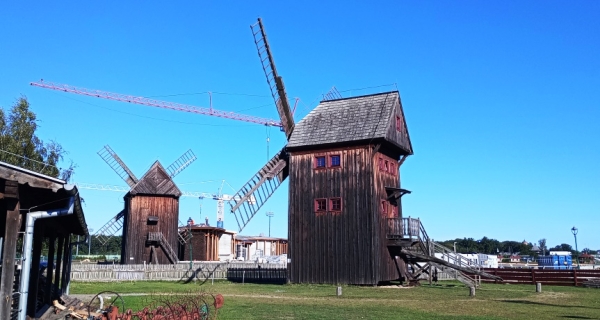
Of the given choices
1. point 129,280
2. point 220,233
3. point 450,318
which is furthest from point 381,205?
point 220,233

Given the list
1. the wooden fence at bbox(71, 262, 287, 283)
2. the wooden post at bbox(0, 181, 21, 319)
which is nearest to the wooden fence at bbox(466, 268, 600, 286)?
the wooden fence at bbox(71, 262, 287, 283)

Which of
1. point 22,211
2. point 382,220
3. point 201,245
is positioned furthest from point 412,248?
point 201,245

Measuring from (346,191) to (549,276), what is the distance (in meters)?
15.5

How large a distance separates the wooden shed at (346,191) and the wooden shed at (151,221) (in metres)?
18.6

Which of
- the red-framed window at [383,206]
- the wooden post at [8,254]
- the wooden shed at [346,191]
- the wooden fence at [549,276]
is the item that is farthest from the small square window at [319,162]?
the wooden post at [8,254]

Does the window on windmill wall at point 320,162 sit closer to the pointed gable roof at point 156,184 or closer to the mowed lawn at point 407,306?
the mowed lawn at point 407,306

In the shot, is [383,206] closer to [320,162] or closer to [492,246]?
[320,162]

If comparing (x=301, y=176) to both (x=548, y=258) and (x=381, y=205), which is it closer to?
(x=381, y=205)

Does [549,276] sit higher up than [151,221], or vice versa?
[151,221]

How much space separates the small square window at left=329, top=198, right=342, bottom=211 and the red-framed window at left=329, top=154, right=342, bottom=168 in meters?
2.11

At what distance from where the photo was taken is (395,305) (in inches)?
821

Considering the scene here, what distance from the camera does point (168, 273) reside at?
4175cm

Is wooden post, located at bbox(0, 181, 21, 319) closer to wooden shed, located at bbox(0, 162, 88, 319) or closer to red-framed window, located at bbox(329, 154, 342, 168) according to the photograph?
wooden shed, located at bbox(0, 162, 88, 319)

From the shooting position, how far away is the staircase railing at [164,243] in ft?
159
